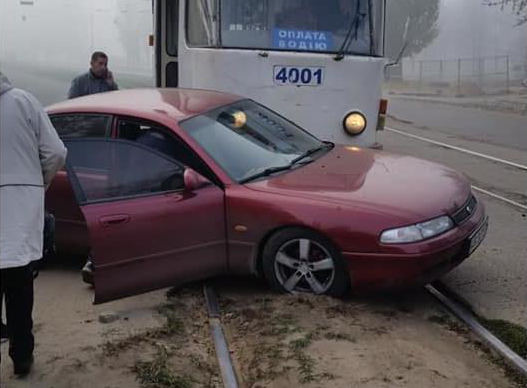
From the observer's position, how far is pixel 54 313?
16.1ft

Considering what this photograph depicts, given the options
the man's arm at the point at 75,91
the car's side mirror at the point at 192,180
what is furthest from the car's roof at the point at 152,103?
the man's arm at the point at 75,91

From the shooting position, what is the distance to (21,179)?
10.9 feet

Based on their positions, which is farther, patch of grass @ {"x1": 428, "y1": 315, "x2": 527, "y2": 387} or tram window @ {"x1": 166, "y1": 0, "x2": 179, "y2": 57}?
tram window @ {"x1": 166, "y1": 0, "x2": 179, "y2": 57}

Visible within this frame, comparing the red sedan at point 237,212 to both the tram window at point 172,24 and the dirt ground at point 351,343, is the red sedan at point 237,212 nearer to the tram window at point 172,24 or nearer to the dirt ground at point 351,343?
the dirt ground at point 351,343

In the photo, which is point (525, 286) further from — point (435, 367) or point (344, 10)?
point (344, 10)

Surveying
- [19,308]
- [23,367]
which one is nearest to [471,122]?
[23,367]

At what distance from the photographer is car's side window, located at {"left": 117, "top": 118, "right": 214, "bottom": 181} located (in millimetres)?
5145

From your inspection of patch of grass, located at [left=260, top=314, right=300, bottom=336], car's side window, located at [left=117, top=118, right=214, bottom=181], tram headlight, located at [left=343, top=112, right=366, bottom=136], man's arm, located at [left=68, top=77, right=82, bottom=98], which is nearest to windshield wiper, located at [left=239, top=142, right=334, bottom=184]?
car's side window, located at [left=117, top=118, right=214, bottom=181]

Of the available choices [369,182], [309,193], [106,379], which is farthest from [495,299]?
[106,379]

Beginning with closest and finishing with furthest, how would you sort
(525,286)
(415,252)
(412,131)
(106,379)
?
1. (106,379)
2. (415,252)
3. (525,286)
4. (412,131)

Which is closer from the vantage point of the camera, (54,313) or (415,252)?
(415,252)

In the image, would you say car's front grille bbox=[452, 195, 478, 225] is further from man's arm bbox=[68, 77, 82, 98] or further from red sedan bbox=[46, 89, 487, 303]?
man's arm bbox=[68, 77, 82, 98]

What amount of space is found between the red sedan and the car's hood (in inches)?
0.6

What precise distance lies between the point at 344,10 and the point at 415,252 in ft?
13.9
